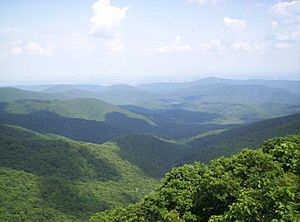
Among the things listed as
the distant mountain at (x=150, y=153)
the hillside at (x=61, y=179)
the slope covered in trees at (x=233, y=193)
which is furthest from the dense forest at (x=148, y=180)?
the distant mountain at (x=150, y=153)

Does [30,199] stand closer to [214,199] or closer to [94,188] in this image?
[94,188]

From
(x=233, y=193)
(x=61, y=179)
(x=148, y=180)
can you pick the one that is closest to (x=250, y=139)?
(x=148, y=180)

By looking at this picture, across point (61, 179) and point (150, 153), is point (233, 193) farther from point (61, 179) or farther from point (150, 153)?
point (150, 153)

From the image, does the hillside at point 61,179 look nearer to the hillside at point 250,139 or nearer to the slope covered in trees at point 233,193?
the hillside at point 250,139

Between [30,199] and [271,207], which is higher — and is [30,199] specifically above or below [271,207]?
below

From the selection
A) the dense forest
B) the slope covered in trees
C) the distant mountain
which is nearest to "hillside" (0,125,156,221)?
the dense forest

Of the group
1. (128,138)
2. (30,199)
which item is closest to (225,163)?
(30,199)
